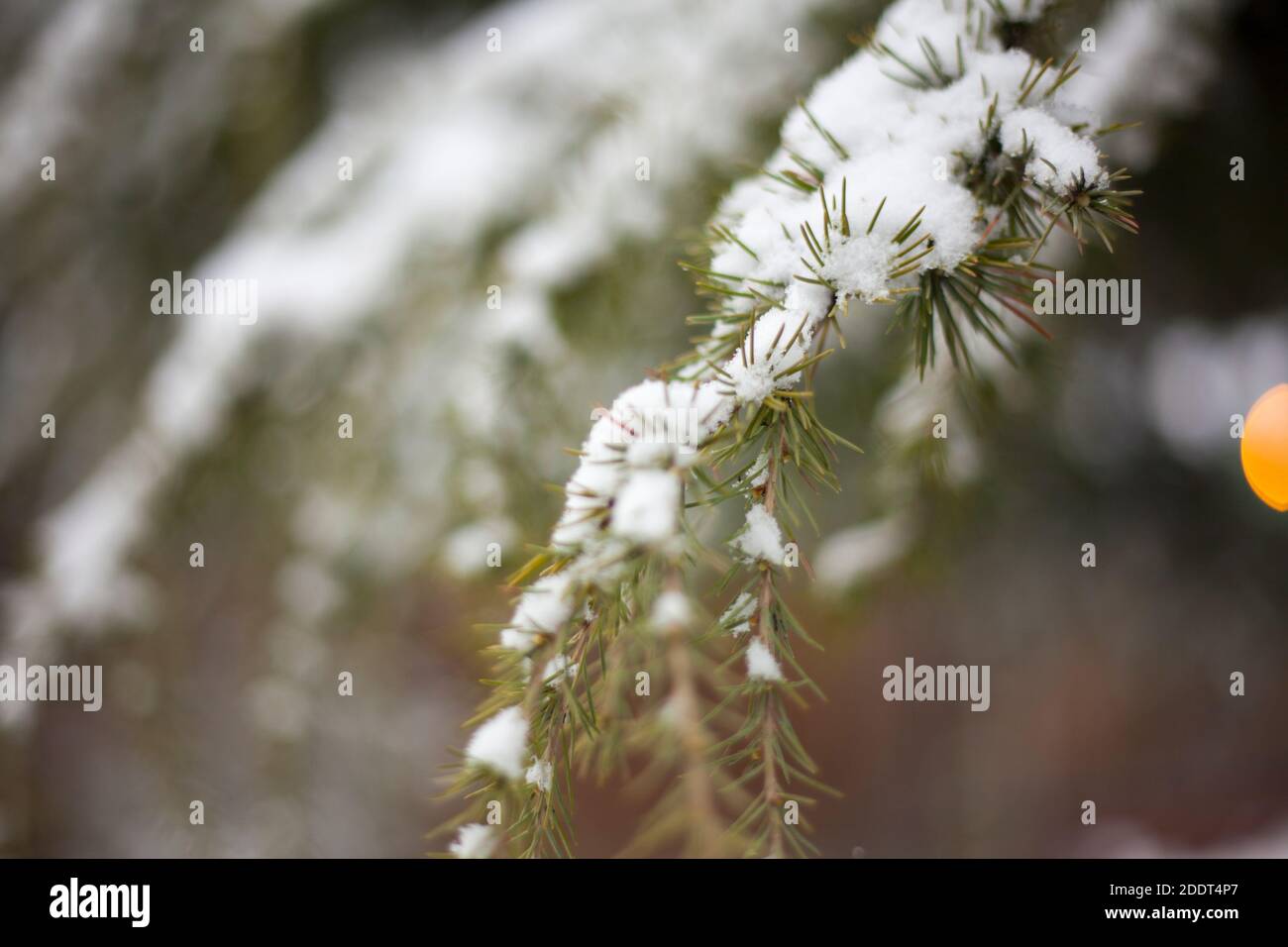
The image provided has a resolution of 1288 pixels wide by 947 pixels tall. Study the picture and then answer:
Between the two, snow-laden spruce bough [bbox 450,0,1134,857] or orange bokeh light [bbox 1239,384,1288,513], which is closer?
snow-laden spruce bough [bbox 450,0,1134,857]

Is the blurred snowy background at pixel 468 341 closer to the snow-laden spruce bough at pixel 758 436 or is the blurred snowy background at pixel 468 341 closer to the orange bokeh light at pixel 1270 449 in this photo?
the snow-laden spruce bough at pixel 758 436

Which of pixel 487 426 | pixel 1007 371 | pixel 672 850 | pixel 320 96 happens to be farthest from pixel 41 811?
pixel 1007 371

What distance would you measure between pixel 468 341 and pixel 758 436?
808 millimetres

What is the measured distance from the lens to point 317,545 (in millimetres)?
1433

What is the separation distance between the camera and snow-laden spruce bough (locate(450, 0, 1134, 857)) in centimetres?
39

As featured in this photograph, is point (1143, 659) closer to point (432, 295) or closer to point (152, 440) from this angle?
point (432, 295)

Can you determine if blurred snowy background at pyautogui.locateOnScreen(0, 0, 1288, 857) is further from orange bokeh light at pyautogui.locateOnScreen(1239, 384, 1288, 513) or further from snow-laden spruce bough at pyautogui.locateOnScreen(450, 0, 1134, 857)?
orange bokeh light at pyautogui.locateOnScreen(1239, 384, 1288, 513)

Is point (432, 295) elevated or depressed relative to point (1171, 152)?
depressed

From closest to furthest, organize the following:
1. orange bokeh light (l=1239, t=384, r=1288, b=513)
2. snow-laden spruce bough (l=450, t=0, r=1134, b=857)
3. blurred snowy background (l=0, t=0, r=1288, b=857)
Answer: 1. snow-laden spruce bough (l=450, t=0, r=1134, b=857)
2. orange bokeh light (l=1239, t=384, r=1288, b=513)
3. blurred snowy background (l=0, t=0, r=1288, b=857)

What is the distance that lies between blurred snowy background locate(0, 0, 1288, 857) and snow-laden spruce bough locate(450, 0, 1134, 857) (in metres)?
0.26

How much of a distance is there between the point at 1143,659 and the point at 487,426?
7.46ft

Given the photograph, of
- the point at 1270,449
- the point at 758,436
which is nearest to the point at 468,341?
the point at 758,436

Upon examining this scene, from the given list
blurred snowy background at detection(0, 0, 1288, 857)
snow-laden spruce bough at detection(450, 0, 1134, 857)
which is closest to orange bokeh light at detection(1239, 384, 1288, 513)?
snow-laden spruce bough at detection(450, 0, 1134, 857)

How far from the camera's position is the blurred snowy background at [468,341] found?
105 cm
